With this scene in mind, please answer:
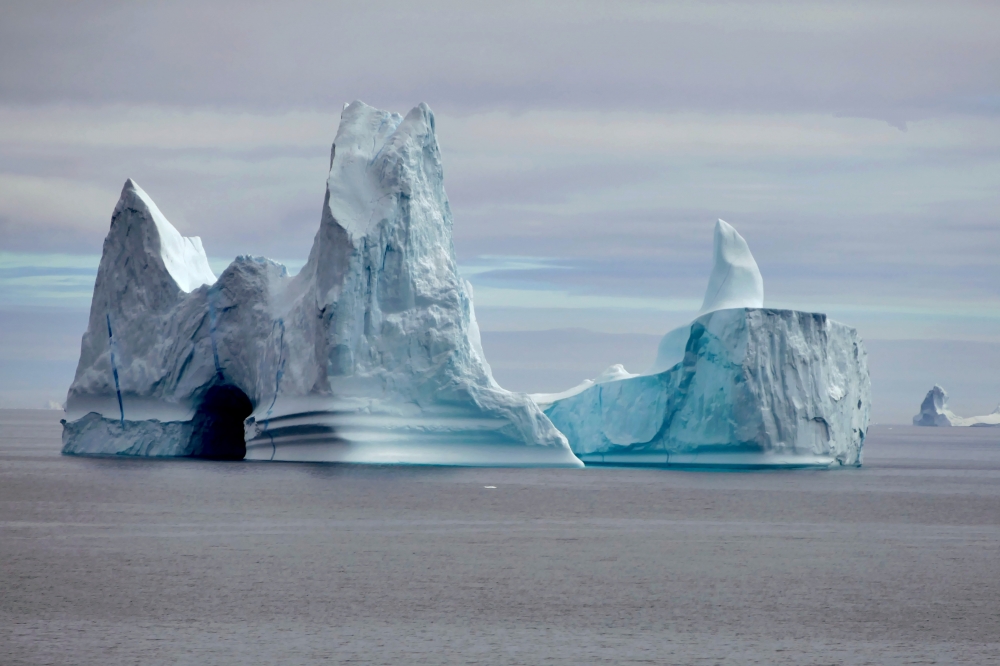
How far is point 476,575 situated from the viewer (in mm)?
14930

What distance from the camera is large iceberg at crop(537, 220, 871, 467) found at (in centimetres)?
3094

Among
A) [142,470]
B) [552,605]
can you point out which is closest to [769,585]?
[552,605]

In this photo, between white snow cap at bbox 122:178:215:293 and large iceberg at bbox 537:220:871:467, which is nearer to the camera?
large iceberg at bbox 537:220:871:467

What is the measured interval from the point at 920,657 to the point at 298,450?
19.8 meters

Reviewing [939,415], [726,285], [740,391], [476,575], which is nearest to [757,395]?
[740,391]

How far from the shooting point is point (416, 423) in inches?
1106

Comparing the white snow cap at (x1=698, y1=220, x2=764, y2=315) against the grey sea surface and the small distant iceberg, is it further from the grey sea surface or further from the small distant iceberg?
the small distant iceberg

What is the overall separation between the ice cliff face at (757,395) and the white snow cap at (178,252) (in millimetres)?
11452

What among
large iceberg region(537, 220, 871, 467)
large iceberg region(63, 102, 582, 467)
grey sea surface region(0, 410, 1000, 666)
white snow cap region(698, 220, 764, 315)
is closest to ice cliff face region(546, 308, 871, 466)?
large iceberg region(537, 220, 871, 467)

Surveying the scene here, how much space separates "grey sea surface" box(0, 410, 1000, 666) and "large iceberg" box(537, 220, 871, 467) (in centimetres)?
354

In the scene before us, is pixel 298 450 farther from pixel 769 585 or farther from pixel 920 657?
pixel 920 657

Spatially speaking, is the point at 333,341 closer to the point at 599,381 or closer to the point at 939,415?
the point at 599,381

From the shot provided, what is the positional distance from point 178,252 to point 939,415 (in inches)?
3504

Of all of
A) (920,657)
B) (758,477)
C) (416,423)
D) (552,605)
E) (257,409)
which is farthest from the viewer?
(758,477)
